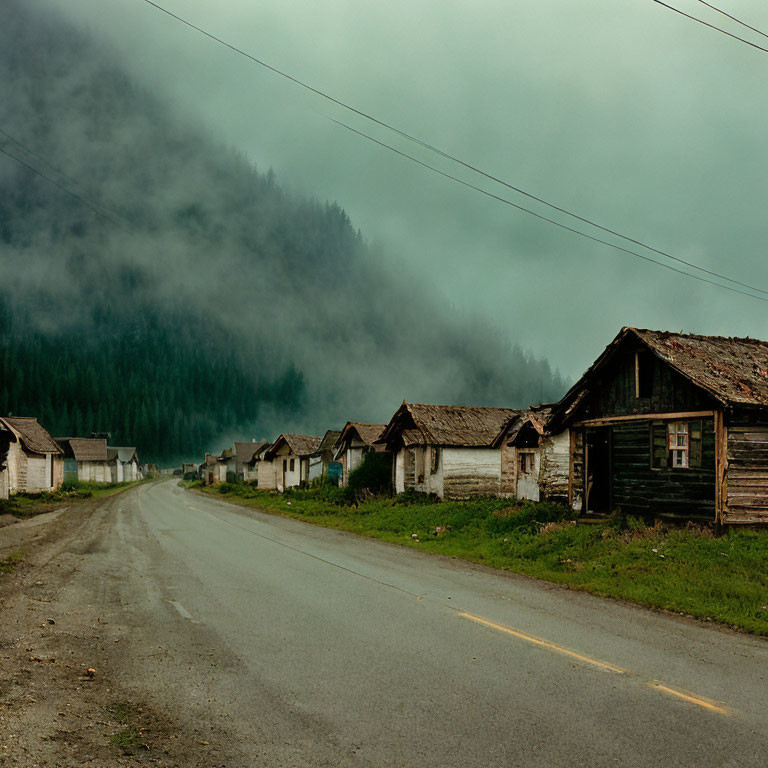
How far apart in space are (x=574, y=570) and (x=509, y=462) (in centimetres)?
1821

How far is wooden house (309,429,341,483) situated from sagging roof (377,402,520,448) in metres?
16.0

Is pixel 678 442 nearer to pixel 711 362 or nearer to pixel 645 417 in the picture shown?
pixel 645 417

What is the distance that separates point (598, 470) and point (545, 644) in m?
15.8

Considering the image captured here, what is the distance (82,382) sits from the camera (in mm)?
177125

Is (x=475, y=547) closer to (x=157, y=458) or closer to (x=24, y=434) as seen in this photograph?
(x=24, y=434)

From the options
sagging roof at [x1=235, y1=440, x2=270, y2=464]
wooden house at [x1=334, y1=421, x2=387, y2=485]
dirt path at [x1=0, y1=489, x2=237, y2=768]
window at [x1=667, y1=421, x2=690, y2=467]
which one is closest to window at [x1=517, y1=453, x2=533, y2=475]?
wooden house at [x1=334, y1=421, x2=387, y2=485]

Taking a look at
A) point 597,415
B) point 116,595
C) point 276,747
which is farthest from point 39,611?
point 597,415

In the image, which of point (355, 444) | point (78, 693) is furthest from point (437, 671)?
point (355, 444)

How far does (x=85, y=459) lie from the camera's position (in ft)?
288

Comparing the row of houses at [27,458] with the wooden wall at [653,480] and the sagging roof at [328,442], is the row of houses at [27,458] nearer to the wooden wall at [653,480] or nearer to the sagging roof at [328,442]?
the sagging roof at [328,442]

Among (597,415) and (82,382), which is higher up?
(82,382)

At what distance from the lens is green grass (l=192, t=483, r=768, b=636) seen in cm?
1105

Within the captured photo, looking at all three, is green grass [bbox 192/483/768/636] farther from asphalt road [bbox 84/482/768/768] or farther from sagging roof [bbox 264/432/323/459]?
sagging roof [bbox 264/432/323/459]

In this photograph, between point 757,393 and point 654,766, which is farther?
point 757,393
